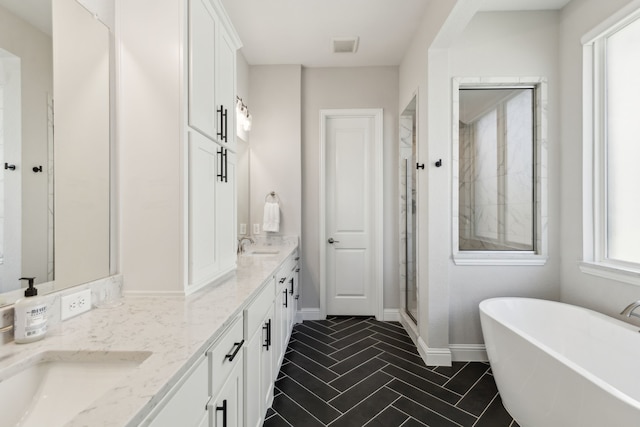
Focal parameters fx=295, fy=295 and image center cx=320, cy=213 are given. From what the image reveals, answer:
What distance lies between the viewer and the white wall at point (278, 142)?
338cm

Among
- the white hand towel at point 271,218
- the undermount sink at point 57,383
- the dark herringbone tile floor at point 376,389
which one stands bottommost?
the dark herringbone tile floor at point 376,389

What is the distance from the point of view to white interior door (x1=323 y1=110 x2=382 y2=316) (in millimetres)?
3520

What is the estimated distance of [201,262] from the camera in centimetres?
150

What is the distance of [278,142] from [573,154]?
271 cm

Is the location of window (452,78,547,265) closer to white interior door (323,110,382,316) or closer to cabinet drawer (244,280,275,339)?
white interior door (323,110,382,316)

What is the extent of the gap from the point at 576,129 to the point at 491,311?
1556 mm

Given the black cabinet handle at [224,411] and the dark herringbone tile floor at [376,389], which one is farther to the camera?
the dark herringbone tile floor at [376,389]

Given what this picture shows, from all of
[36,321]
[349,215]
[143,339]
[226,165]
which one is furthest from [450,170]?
[36,321]

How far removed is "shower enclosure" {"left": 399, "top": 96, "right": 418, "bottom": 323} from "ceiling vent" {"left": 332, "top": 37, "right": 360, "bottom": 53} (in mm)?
830

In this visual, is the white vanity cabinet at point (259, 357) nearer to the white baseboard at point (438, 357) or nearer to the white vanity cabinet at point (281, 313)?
the white vanity cabinet at point (281, 313)

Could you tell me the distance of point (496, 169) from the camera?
2582 millimetres

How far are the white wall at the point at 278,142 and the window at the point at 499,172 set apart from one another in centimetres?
169

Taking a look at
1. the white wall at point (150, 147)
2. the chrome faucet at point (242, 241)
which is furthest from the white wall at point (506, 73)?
the white wall at point (150, 147)

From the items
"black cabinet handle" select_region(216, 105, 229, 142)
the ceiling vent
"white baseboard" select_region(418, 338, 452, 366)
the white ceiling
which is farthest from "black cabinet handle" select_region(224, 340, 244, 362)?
the ceiling vent
